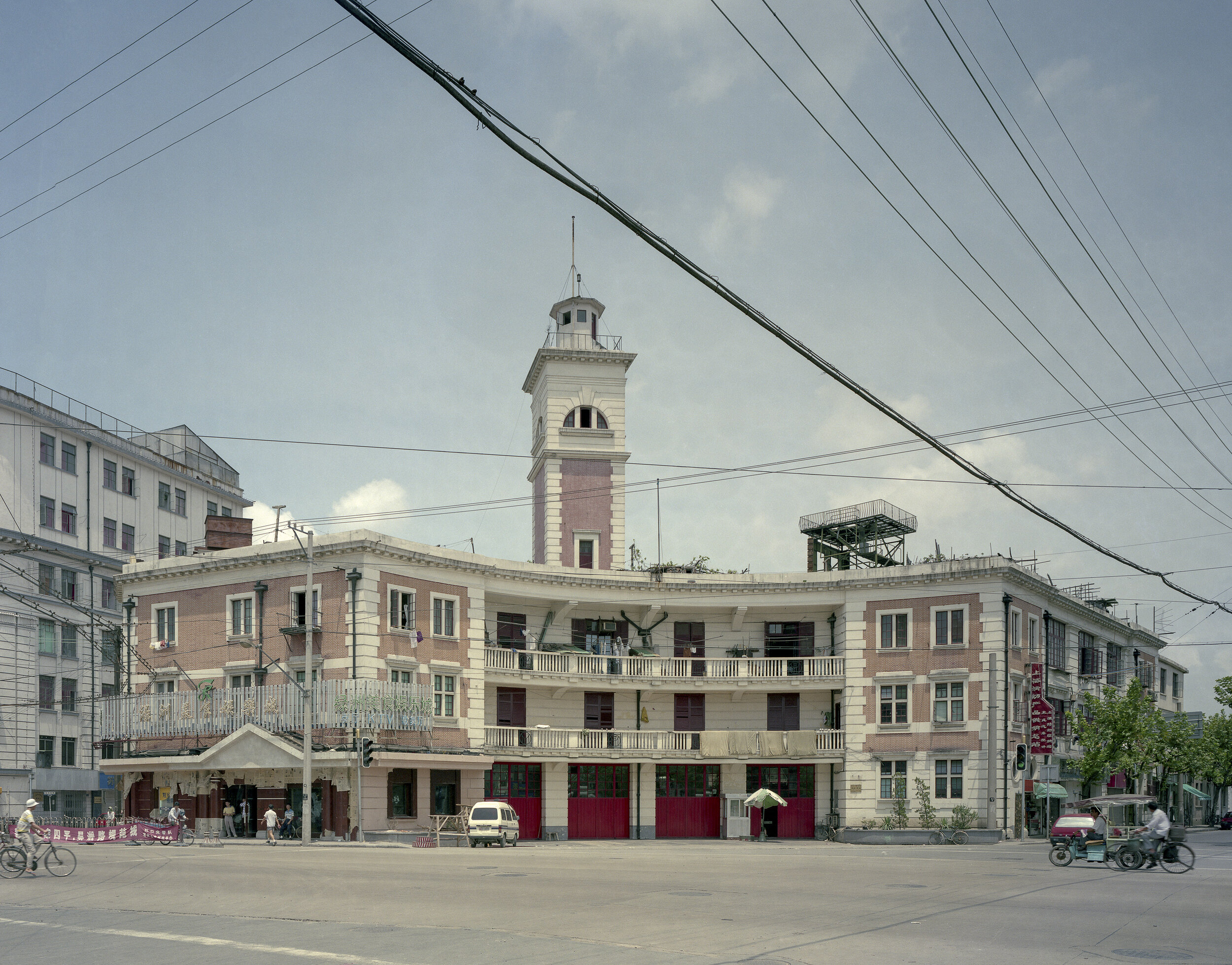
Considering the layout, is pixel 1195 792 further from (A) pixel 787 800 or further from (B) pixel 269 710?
(B) pixel 269 710

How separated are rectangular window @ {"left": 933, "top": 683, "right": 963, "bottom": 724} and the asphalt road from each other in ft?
55.0

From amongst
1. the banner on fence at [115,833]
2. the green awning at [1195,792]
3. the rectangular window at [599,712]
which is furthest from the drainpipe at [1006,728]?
the green awning at [1195,792]

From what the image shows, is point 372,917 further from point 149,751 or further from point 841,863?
point 149,751

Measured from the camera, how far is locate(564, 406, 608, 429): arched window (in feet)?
192

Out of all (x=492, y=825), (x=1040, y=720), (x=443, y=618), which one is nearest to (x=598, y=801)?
(x=492, y=825)

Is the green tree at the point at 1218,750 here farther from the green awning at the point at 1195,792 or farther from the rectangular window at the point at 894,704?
the rectangular window at the point at 894,704

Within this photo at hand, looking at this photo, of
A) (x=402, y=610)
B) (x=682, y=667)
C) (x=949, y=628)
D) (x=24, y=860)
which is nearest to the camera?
(x=24, y=860)

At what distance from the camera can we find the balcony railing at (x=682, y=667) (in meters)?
51.7

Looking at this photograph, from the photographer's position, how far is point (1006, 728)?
49.3 metres

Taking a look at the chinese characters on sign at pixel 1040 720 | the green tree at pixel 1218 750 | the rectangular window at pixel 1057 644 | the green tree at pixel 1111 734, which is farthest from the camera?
the green tree at pixel 1218 750

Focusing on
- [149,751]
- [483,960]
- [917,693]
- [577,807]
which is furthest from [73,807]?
[483,960]

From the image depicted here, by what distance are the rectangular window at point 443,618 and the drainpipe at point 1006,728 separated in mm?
22259

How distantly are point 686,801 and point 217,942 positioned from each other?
3899 cm

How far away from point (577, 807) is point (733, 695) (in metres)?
8.39
